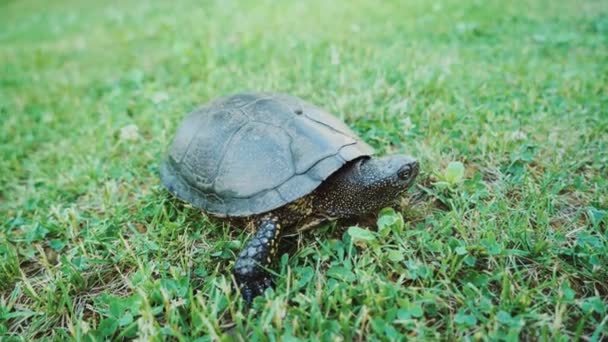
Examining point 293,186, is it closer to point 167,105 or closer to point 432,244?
point 432,244

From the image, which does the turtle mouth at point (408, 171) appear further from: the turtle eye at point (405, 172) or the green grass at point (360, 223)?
Result: the green grass at point (360, 223)

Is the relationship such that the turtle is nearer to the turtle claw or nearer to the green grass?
the turtle claw

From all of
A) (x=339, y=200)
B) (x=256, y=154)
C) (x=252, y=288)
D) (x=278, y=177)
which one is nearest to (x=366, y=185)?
(x=339, y=200)

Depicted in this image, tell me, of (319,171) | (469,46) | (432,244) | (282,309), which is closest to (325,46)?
(469,46)

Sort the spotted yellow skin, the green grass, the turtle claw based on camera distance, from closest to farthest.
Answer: the green grass, the turtle claw, the spotted yellow skin

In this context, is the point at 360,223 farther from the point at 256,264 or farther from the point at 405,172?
the point at 256,264

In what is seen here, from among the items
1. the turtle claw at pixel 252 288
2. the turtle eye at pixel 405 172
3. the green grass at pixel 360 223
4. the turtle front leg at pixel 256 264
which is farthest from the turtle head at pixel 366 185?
the turtle claw at pixel 252 288

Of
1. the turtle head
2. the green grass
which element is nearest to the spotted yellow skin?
the turtle head

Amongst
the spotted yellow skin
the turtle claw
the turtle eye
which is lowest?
the turtle claw
